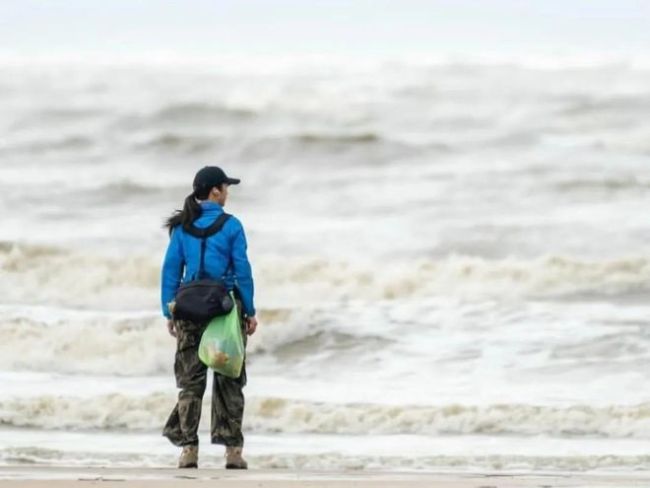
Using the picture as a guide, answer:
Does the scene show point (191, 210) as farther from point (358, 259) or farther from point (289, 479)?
point (358, 259)

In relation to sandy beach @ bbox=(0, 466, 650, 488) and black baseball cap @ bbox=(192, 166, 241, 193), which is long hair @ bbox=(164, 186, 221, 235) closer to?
black baseball cap @ bbox=(192, 166, 241, 193)

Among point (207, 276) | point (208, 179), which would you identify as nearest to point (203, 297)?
point (207, 276)

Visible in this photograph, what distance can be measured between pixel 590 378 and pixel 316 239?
8.07 metres

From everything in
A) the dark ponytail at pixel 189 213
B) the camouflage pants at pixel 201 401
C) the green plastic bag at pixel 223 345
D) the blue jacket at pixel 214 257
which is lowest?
the camouflage pants at pixel 201 401

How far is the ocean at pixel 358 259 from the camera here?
1107cm

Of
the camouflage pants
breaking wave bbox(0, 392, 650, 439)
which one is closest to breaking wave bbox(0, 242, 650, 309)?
breaking wave bbox(0, 392, 650, 439)

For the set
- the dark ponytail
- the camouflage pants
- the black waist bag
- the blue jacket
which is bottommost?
the camouflage pants

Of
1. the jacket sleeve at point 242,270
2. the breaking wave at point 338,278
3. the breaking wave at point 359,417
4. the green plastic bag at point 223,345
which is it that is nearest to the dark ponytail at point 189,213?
the jacket sleeve at point 242,270

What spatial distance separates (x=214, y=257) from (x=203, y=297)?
212 mm

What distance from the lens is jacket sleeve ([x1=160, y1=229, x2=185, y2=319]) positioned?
27.3 feet

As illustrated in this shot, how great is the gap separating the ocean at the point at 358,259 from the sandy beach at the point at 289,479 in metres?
0.86

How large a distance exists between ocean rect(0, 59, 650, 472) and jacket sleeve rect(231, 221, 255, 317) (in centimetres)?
164

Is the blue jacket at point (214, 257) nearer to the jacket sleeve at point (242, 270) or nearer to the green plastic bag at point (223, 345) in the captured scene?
the jacket sleeve at point (242, 270)

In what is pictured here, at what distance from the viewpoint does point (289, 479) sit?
7.76 metres
